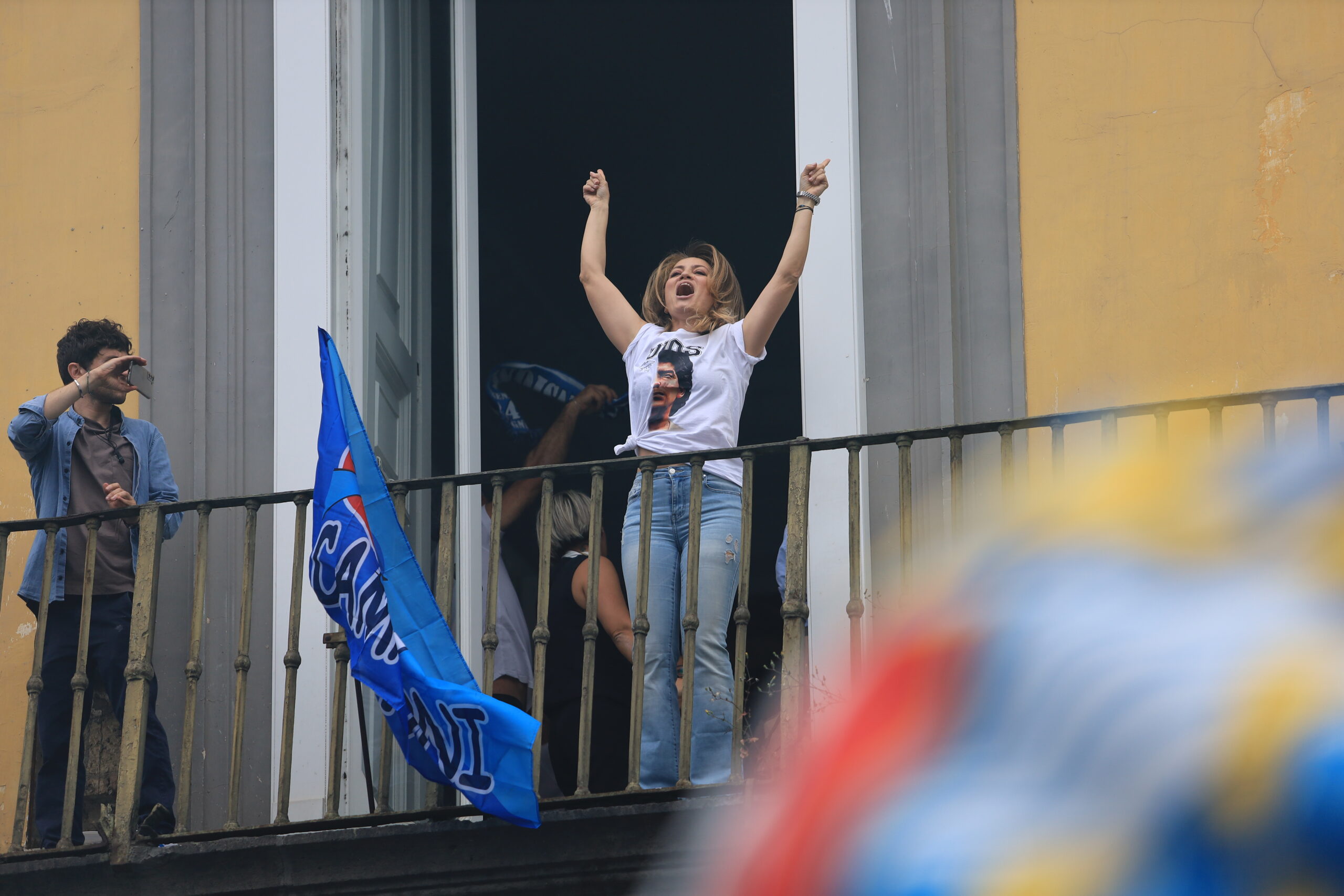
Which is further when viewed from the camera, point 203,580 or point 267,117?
point 267,117

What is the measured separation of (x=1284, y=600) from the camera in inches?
37.1

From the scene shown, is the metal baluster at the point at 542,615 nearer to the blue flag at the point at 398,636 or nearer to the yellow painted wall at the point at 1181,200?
the blue flag at the point at 398,636

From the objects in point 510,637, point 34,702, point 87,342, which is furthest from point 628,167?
point 34,702

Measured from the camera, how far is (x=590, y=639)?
4.97 m

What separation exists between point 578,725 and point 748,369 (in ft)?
3.90

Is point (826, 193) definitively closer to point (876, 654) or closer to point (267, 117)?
point (267, 117)

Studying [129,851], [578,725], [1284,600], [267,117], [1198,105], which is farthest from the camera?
[267,117]

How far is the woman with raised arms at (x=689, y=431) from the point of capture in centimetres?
499

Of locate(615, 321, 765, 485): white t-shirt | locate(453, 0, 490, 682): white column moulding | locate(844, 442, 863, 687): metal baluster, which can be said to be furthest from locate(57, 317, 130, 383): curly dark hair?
locate(844, 442, 863, 687): metal baluster

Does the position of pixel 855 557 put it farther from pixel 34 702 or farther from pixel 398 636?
pixel 34 702

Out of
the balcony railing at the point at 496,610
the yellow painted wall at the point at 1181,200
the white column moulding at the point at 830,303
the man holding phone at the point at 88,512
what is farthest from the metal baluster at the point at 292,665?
→ the yellow painted wall at the point at 1181,200

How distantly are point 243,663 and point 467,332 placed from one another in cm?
154

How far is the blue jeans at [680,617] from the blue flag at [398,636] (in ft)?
1.63

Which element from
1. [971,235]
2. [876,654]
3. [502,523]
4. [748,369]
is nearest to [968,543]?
[876,654]
